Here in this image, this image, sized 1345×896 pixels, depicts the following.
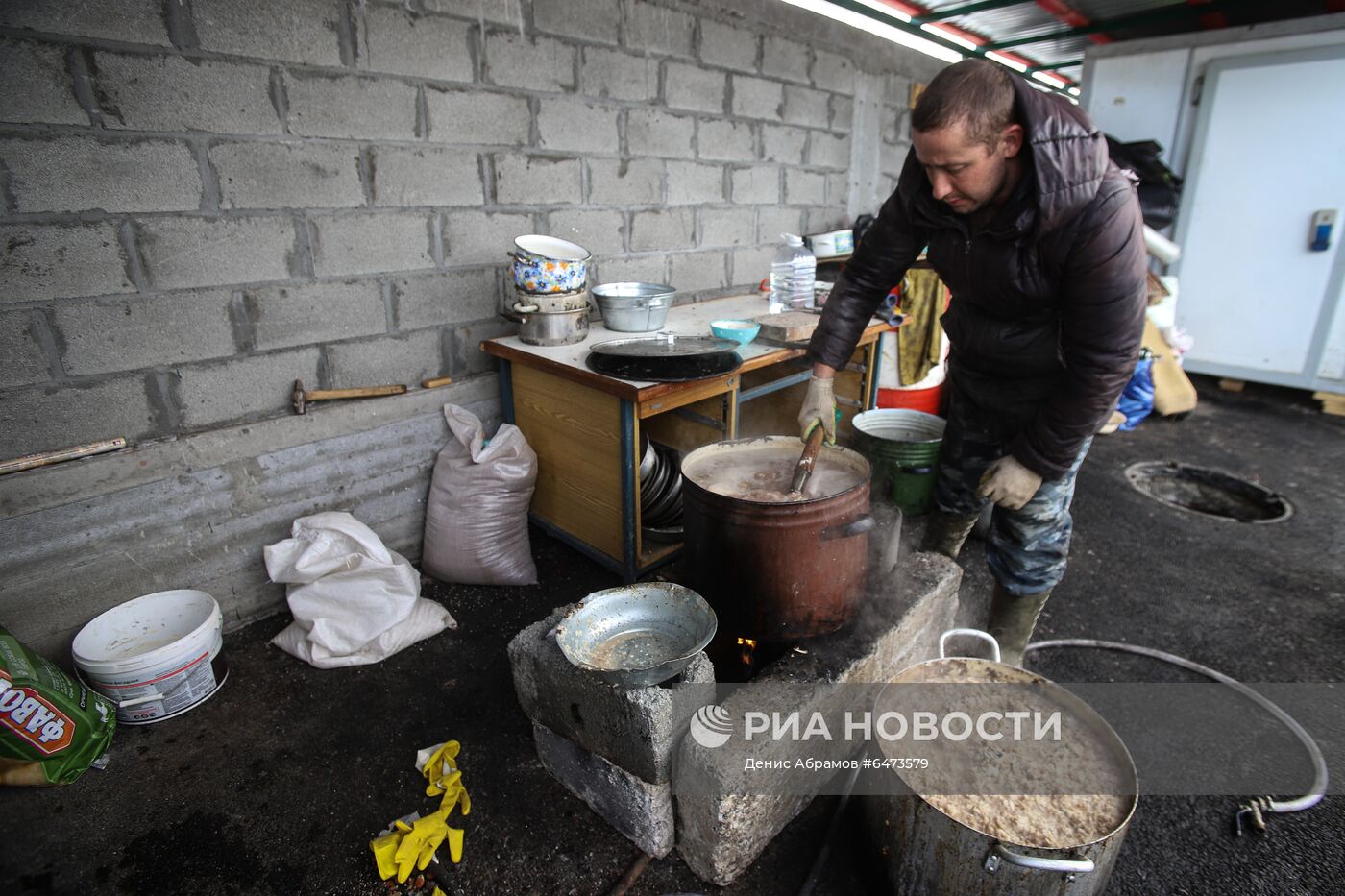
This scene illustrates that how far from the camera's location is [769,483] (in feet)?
7.66

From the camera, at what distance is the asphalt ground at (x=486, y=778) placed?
1908 mm

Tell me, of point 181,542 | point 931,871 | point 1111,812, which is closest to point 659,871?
point 931,871

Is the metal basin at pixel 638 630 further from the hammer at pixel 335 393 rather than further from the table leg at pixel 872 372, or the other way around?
the table leg at pixel 872 372

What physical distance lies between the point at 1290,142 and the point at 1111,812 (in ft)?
21.1

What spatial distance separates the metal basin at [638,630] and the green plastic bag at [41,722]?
5.32ft

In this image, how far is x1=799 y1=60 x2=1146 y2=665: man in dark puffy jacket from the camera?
1.85m

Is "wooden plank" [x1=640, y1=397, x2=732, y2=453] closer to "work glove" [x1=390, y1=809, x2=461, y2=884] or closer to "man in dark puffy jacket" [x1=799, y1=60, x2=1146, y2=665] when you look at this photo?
"man in dark puffy jacket" [x1=799, y1=60, x2=1146, y2=665]

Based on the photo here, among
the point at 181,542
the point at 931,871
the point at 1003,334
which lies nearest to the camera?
the point at 931,871

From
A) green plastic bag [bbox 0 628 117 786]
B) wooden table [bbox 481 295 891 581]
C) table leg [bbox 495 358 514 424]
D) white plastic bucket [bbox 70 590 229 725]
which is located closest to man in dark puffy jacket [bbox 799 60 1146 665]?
wooden table [bbox 481 295 891 581]

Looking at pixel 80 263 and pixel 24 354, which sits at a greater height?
pixel 80 263

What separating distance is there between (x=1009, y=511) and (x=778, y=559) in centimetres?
100

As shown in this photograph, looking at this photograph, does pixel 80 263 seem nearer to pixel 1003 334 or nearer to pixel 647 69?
pixel 647 69

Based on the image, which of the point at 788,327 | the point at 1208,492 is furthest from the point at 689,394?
the point at 1208,492

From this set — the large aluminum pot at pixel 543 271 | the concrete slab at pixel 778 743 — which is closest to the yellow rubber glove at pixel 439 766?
the concrete slab at pixel 778 743
